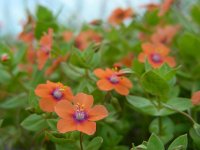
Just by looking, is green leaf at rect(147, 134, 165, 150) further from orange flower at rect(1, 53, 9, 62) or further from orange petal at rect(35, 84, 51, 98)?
orange flower at rect(1, 53, 9, 62)

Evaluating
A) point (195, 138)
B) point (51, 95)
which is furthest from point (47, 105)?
point (195, 138)

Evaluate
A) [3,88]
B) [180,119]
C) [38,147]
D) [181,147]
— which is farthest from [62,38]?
[181,147]

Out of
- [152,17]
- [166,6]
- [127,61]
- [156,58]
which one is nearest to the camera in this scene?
[156,58]

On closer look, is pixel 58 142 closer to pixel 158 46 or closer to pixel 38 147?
pixel 38 147

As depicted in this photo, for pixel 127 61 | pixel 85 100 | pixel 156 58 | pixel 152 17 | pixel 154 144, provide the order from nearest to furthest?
pixel 154 144
pixel 85 100
pixel 156 58
pixel 127 61
pixel 152 17

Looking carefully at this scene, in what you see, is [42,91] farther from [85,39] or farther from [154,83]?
[85,39]

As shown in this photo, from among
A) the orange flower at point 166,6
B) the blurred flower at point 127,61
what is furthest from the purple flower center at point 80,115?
the orange flower at point 166,6
